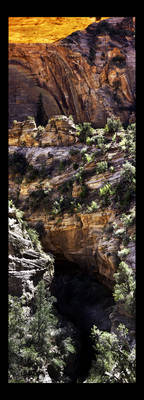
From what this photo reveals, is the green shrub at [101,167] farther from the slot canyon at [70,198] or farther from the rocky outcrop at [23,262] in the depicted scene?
the rocky outcrop at [23,262]

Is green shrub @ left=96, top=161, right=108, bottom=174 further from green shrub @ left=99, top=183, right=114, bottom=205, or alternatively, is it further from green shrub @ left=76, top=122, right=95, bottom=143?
green shrub @ left=76, top=122, right=95, bottom=143

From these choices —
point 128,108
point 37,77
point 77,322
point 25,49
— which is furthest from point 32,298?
point 25,49

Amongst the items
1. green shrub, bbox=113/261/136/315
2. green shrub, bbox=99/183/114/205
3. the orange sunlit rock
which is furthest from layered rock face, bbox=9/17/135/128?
the orange sunlit rock

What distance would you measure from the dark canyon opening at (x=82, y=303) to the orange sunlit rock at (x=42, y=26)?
37.4 feet

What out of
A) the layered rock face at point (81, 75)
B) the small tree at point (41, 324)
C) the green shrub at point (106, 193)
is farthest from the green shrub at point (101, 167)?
the layered rock face at point (81, 75)

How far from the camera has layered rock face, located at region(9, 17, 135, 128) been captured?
26.2 meters

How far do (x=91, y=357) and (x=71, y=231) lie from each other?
6692 millimetres

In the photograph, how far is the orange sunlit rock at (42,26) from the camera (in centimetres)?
452

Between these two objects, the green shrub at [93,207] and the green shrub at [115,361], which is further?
the green shrub at [93,207]

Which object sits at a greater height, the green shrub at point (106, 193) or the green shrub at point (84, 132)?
the green shrub at point (84, 132)

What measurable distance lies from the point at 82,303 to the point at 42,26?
48.1 feet

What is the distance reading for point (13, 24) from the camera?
4.61m

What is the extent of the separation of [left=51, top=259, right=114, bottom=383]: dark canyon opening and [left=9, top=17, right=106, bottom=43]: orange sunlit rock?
11.4 meters

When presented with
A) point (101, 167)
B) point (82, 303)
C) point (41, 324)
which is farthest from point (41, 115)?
point (41, 324)
